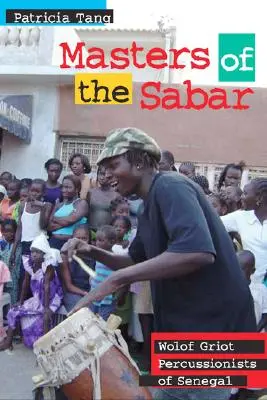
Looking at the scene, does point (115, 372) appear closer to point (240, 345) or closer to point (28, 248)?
point (240, 345)

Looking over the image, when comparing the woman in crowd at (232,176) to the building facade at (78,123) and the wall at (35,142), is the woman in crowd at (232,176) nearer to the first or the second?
the building facade at (78,123)

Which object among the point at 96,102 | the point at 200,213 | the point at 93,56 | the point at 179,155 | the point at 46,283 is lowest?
the point at 46,283

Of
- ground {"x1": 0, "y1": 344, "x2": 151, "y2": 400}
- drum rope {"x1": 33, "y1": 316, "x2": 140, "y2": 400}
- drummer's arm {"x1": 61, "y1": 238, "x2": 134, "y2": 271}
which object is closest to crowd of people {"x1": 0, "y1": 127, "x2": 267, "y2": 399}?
ground {"x1": 0, "y1": 344, "x2": 151, "y2": 400}

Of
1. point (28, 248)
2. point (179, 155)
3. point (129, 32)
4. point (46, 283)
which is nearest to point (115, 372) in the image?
point (46, 283)

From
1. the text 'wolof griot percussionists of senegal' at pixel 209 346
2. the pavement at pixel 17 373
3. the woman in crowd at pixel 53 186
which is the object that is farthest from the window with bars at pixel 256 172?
the text 'wolof griot percussionists of senegal' at pixel 209 346

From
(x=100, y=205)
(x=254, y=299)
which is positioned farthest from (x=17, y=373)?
(x=254, y=299)

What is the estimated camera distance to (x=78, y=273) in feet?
15.3

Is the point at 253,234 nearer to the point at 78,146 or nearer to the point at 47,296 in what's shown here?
the point at 47,296

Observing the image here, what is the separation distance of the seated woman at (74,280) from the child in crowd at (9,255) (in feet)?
2.32

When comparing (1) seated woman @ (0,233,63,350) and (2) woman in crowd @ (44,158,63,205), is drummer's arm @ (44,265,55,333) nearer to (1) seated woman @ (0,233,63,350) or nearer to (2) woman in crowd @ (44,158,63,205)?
(1) seated woman @ (0,233,63,350)

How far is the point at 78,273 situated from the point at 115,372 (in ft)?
9.16

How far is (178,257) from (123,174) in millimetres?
377

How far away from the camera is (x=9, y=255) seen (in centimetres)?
522

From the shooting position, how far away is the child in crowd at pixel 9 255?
515 cm
